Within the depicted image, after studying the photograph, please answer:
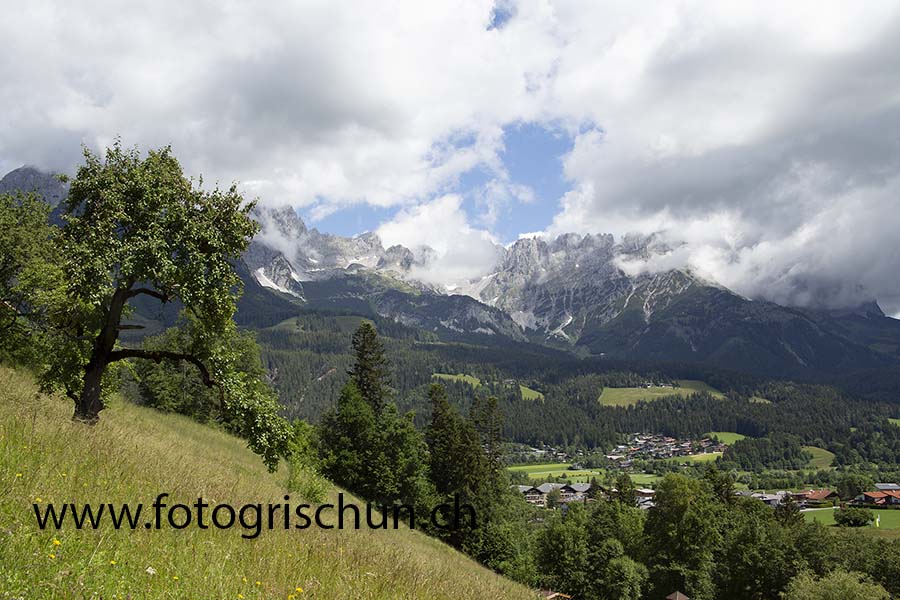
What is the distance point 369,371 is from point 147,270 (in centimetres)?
3855

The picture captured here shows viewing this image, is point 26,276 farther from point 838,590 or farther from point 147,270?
point 838,590

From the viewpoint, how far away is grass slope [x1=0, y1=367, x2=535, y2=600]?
5410 mm

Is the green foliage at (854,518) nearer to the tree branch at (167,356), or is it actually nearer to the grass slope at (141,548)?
the tree branch at (167,356)

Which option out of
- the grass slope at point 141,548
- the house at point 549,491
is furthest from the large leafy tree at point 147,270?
the house at point 549,491

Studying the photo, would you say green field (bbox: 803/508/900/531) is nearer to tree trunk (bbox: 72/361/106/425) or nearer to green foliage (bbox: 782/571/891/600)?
green foliage (bbox: 782/571/891/600)

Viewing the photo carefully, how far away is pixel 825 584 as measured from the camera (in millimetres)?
52625

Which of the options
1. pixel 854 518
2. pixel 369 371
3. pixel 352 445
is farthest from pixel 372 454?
pixel 854 518

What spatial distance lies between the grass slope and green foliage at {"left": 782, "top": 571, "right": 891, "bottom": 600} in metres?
58.2

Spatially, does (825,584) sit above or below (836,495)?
above

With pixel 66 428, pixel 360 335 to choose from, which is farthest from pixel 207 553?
pixel 360 335

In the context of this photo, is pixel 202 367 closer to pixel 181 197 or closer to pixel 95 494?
pixel 181 197

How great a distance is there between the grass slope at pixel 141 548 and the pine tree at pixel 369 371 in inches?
1545

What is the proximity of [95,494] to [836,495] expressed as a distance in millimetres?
215542

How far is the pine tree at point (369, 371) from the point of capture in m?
50.6
